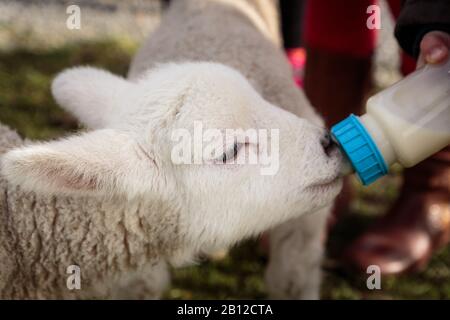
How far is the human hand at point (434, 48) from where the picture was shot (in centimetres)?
227

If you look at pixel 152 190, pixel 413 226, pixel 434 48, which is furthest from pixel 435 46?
pixel 413 226

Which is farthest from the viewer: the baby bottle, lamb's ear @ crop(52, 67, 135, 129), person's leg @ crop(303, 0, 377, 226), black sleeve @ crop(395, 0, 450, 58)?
person's leg @ crop(303, 0, 377, 226)

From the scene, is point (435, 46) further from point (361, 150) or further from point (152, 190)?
point (152, 190)

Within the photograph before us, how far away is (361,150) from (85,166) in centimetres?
99

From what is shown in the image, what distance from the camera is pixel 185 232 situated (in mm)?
2377

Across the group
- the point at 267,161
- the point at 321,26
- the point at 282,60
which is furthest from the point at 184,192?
the point at 321,26

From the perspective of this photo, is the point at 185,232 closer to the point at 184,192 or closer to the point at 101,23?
the point at 184,192

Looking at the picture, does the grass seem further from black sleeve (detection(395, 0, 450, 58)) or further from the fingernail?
the fingernail

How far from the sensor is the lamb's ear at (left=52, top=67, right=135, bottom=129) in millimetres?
2553

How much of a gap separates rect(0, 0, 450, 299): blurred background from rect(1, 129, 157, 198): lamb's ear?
1.33 metres
